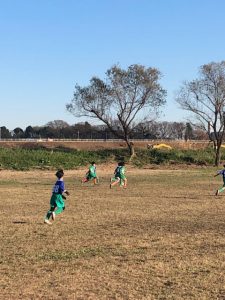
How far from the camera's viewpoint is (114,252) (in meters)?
9.73

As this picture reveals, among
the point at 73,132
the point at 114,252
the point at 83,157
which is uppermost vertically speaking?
the point at 73,132

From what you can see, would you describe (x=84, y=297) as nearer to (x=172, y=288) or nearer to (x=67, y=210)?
(x=172, y=288)

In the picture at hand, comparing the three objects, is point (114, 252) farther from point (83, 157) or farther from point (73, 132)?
point (73, 132)

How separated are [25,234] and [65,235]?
979mm

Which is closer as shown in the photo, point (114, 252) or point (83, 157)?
point (114, 252)

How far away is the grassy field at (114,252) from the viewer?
7242 millimetres

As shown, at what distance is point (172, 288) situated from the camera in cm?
725

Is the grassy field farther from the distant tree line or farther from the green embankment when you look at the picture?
the distant tree line

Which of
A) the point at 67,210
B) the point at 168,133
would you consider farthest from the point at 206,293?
the point at 168,133

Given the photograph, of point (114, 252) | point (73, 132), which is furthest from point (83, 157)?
point (73, 132)

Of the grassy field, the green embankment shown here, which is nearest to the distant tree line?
the green embankment

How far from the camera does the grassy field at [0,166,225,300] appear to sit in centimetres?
724

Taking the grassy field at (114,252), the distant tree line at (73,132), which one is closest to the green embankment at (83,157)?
the grassy field at (114,252)

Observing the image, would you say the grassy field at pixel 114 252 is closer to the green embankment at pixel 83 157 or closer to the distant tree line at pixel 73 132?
the green embankment at pixel 83 157
